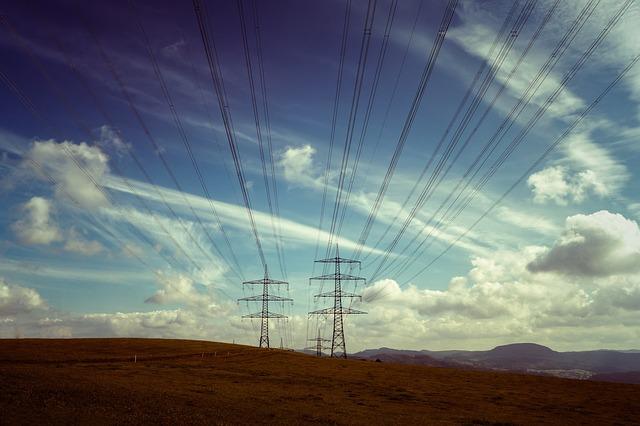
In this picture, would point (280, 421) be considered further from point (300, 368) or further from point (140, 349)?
point (140, 349)

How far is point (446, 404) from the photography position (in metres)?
42.6

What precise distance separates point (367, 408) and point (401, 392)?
46.3ft

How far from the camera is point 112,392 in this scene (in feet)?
101

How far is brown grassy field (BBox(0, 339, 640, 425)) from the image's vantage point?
26094 millimetres

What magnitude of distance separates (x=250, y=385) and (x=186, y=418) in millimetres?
23120

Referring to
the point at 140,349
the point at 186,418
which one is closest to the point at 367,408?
the point at 186,418

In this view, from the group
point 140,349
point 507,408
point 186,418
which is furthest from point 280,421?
point 140,349

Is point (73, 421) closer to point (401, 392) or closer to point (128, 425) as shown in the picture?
point (128, 425)

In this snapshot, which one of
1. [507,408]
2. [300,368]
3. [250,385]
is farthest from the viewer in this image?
[300,368]

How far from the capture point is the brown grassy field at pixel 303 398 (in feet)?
85.6

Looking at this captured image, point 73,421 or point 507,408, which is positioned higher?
point 73,421

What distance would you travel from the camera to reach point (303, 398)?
4038cm

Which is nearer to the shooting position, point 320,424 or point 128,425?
point 128,425

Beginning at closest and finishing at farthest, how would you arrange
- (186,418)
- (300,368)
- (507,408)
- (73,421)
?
(73,421)
(186,418)
(507,408)
(300,368)
